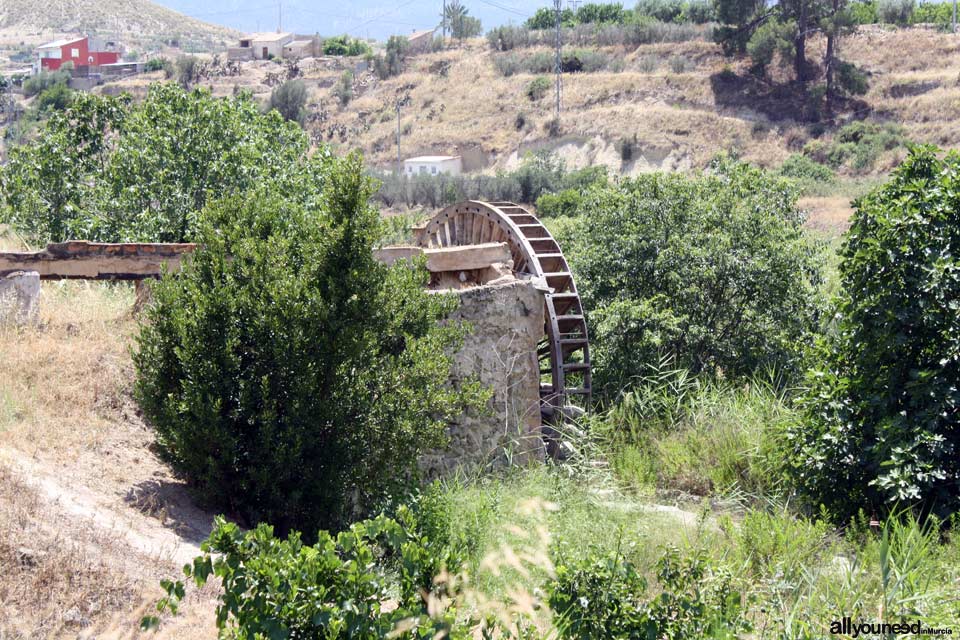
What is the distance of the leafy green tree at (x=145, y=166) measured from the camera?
42.0 ft

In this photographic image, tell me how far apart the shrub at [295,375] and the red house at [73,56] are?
8608cm

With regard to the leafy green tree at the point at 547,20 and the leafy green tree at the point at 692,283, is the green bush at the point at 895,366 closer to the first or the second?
the leafy green tree at the point at 692,283

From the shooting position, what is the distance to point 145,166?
13.2m

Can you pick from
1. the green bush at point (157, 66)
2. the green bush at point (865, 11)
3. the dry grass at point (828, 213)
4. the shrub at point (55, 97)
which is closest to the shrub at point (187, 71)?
the green bush at point (157, 66)

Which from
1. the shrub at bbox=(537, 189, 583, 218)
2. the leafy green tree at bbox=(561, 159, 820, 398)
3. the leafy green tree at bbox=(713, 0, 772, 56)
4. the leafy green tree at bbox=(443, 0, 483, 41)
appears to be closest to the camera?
the leafy green tree at bbox=(561, 159, 820, 398)

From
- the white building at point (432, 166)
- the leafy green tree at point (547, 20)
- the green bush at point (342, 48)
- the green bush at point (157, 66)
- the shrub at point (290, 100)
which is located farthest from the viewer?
the green bush at point (342, 48)

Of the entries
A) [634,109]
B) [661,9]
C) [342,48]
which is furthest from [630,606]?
[342,48]

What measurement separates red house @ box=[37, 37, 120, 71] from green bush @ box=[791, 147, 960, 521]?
8728cm

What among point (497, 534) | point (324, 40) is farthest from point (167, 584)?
point (324, 40)

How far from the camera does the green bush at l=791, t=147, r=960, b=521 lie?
712 centimetres

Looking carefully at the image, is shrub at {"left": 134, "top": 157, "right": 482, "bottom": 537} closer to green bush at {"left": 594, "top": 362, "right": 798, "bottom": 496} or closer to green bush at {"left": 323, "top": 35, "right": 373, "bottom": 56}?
green bush at {"left": 594, "top": 362, "right": 798, "bottom": 496}

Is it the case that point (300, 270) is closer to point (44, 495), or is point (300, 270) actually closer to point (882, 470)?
point (44, 495)

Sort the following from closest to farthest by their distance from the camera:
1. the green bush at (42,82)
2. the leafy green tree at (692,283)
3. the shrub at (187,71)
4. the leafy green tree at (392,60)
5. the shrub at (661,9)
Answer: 1. the leafy green tree at (692,283)
2. the shrub at (187,71)
3. the leafy green tree at (392,60)
4. the green bush at (42,82)
5. the shrub at (661,9)

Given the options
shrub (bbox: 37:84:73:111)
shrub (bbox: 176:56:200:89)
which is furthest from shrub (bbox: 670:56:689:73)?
shrub (bbox: 37:84:73:111)
